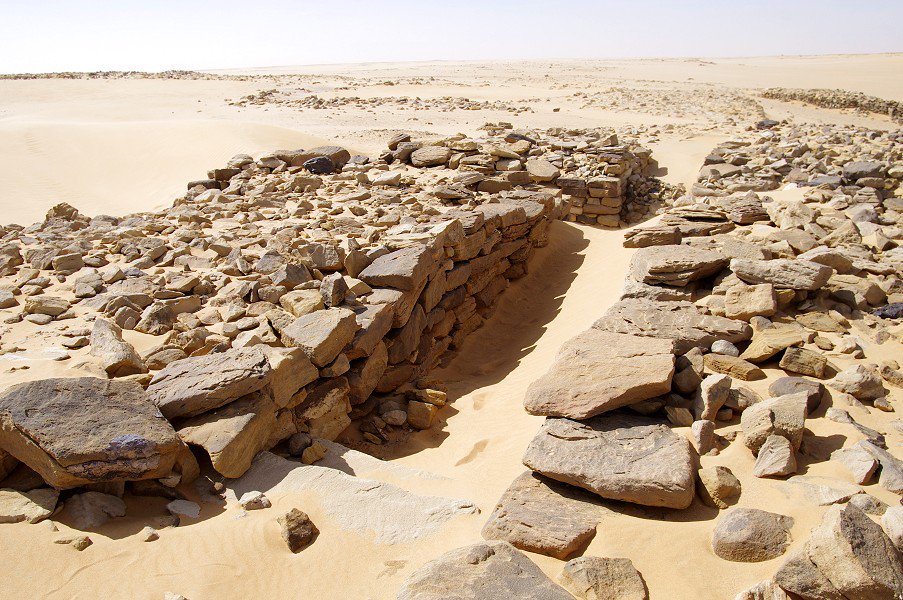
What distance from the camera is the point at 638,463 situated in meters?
3.59

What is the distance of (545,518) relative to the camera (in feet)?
11.3

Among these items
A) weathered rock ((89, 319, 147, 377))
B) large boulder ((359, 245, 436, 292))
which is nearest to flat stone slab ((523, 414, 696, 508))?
large boulder ((359, 245, 436, 292))

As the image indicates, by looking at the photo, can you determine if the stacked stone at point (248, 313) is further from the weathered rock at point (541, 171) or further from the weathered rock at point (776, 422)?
the weathered rock at point (776, 422)

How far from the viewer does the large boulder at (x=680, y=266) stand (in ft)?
20.9

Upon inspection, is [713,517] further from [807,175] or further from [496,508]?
[807,175]

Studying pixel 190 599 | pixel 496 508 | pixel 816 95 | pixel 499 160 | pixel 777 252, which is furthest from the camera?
pixel 816 95

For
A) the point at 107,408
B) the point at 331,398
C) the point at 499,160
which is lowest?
the point at 331,398

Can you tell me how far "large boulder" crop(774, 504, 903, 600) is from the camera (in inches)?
100

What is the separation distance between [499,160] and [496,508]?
947 centimetres

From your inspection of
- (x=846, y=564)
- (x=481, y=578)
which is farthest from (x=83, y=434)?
(x=846, y=564)

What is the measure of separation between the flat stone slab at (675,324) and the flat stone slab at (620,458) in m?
1.32

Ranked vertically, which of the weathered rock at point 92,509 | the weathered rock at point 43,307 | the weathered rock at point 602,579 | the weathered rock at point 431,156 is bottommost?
the weathered rock at point 602,579

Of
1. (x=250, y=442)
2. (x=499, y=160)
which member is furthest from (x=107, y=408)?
(x=499, y=160)

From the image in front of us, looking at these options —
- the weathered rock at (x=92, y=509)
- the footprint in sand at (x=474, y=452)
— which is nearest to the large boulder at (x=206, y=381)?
the weathered rock at (x=92, y=509)
